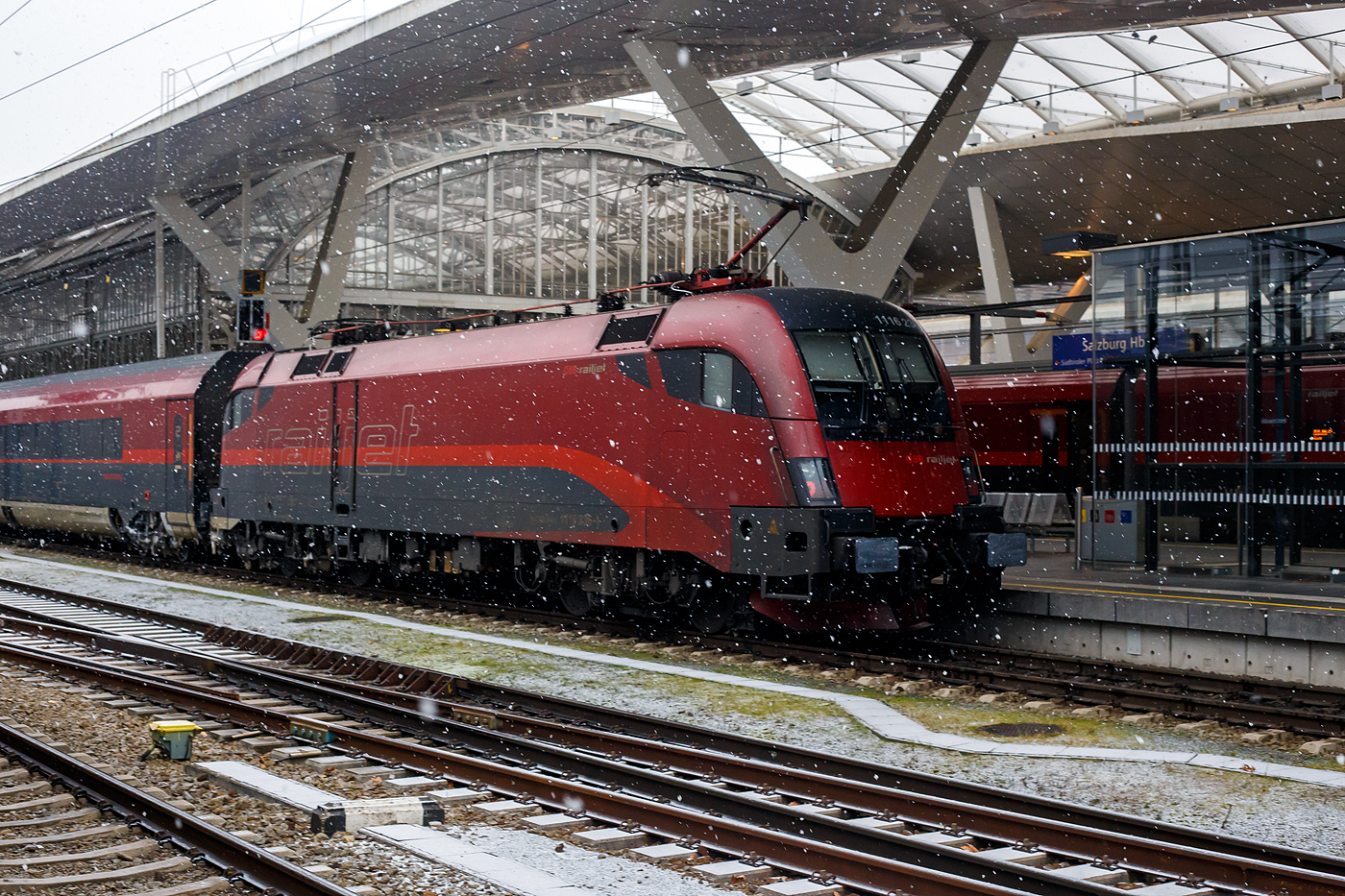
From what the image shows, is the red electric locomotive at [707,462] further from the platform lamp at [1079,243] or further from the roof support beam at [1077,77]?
the roof support beam at [1077,77]

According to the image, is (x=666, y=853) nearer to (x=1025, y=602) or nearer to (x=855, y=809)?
(x=855, y=809)

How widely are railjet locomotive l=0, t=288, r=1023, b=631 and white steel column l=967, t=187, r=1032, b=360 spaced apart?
2451 cm

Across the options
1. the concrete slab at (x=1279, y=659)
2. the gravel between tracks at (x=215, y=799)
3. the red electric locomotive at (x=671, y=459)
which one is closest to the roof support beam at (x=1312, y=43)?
the red electric locomotive at (x=671, y=459)

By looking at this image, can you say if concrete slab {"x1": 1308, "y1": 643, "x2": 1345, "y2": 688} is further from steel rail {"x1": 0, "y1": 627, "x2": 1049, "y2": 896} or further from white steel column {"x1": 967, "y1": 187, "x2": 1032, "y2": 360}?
white steel column {"x1": 967, "y1": 187, "x2": 1032, "y2": 360}

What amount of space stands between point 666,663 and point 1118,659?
457 centimetres

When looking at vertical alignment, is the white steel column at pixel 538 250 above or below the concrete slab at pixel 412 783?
above

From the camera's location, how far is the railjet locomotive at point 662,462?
1274 cm

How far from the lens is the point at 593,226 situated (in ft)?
158

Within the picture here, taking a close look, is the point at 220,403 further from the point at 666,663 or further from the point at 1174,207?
the point at 1174,207

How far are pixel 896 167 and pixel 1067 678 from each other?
39.0ft

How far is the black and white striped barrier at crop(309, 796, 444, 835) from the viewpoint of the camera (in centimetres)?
715

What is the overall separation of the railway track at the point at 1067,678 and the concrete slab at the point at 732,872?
208 inches

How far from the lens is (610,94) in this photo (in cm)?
2820

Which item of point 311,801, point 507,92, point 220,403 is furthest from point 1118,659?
point 507,92
